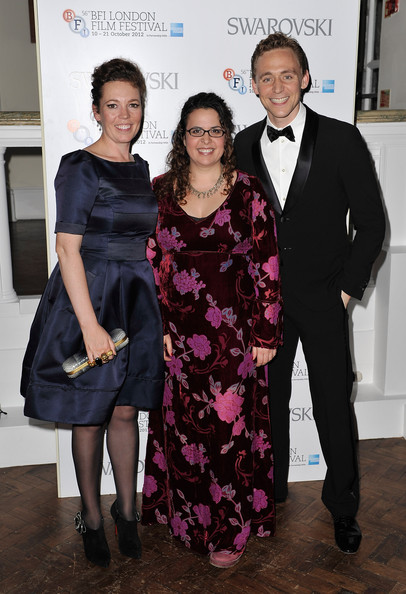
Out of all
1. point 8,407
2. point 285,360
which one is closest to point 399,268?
point 285,360

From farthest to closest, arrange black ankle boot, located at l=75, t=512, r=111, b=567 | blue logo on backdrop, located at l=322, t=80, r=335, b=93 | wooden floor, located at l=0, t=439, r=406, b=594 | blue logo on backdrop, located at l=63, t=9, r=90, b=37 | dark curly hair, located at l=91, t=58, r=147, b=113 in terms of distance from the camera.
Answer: blue logo on backdrop, located at l=322, t=80, r=335, b=93, blue logo on backdrop, located at l=63, t=9, r=90, b=37, black ankle boot, located at l=75, t=512, r=111, b=567, wooden floor, located at l=0, t=439, r=406, b=594, dark curly hair, located at l=91, t=58, r=147, b=113

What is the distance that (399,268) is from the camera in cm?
354

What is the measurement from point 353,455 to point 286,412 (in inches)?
13.6

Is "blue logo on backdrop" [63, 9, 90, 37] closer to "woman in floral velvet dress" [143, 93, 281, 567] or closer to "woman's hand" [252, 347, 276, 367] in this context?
"woman in floral velvet dress" [143, 93, 281, 567]

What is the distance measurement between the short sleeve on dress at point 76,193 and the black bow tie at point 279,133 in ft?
2.38

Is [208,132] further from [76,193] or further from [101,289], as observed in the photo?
[101,289]

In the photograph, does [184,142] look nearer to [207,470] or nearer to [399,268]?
[207,470]

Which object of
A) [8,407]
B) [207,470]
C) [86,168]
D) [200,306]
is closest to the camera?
[86,168]

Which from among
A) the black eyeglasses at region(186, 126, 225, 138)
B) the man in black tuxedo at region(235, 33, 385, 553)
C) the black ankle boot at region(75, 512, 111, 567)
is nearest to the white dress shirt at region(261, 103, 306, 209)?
the man in black tuxedo at region(235, 33, 385, 553)

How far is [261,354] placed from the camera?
2383 mm

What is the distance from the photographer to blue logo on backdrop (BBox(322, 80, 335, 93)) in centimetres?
282

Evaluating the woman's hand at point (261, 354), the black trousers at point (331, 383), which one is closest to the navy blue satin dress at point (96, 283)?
the woman's hand at point (261, 354)

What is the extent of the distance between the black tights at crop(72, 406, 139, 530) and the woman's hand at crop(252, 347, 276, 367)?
0.51 meters

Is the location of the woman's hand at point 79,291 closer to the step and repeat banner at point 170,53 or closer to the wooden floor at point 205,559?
the step and repeat banner at point 170,53
